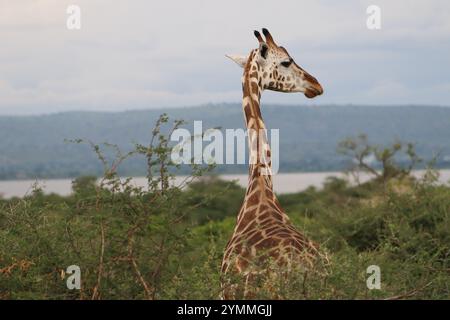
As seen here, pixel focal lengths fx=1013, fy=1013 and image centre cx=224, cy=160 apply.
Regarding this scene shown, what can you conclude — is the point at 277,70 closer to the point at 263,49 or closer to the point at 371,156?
the point at 263,49

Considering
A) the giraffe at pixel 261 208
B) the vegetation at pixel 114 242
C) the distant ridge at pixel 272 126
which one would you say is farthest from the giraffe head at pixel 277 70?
the distant ridge at pixel 272 126

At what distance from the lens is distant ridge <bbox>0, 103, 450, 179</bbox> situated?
3164 inches

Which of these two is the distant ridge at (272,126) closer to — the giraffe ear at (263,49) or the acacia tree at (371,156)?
the acacia tree at (371,156)

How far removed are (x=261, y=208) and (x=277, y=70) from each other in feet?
3.45

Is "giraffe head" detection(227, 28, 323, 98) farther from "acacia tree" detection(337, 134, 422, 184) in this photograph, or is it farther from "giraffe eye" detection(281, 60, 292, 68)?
"acacia tree" detection(337, 134, 422, 184)

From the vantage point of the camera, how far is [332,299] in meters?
5.26

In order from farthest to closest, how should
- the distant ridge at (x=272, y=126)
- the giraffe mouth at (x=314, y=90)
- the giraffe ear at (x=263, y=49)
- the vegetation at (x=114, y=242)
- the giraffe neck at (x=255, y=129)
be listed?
the distant ridge at (x=272, y=126) < the giraffe mouth at (x=314, y=90) < the giraffe ear at (x=263, y=49) < the giraffe neck at (x=255, y=129) < the vegetation at (x=114, y=242)

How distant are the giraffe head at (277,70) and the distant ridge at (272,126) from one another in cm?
6778

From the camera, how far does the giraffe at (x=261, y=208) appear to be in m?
5.46

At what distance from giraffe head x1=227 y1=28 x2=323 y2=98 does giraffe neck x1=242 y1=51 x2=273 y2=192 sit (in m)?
0.06

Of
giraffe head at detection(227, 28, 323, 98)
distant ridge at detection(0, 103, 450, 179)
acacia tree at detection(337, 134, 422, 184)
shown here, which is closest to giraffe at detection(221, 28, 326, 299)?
giraffe head at detection(227, 28, 323, 98)

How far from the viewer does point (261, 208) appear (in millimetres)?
6184
